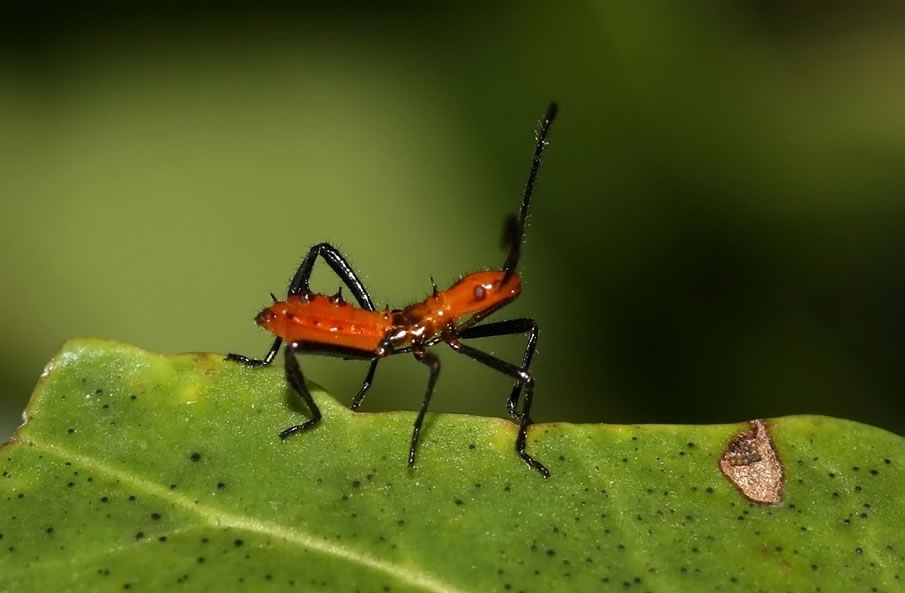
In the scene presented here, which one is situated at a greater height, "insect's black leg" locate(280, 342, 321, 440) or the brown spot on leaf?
"insect's black leg" locate(280, 342, 321, 440)

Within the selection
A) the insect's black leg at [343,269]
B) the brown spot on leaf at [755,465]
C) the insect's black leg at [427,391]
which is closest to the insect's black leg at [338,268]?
the insect's black leg at [343,269]

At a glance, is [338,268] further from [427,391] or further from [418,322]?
[427,391]

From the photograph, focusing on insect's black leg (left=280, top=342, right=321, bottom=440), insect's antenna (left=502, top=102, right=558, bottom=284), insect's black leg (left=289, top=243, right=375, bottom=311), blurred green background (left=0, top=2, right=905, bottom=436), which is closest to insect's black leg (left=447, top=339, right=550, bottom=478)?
insect's antenna (left=502, top=102, right=558, bottom=284)

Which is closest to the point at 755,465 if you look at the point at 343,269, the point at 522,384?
the point at 522,384

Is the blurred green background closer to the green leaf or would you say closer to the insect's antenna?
the insect's antenna

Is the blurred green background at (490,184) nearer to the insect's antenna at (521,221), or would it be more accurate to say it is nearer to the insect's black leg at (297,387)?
the insect's antenna at (521,221)
